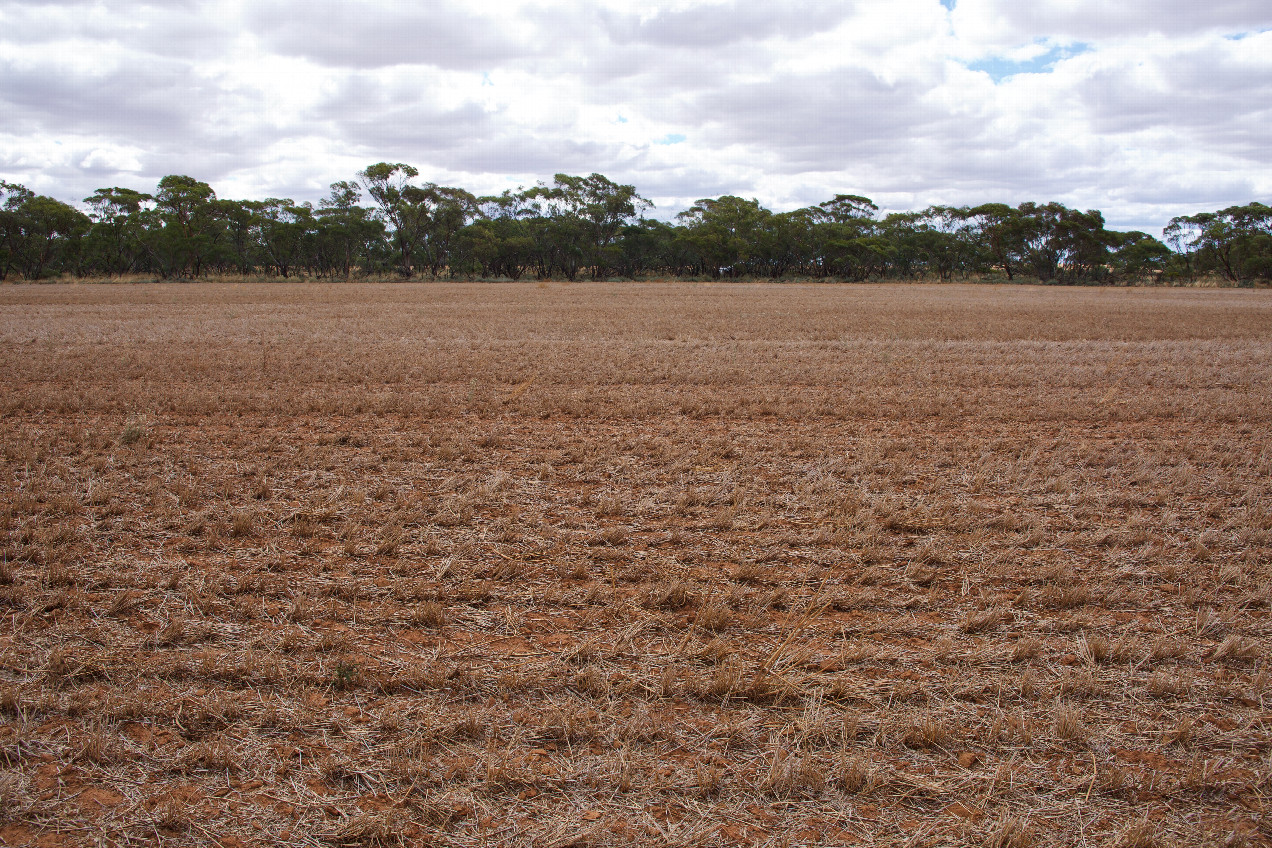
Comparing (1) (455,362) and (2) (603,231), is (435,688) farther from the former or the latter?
(2) (603,231)

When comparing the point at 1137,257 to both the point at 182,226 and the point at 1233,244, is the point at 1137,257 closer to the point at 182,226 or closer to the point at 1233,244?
the point at 1233,244

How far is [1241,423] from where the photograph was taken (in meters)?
10.3

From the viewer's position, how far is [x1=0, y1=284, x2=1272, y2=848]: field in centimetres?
312

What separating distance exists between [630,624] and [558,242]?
76.8 metres

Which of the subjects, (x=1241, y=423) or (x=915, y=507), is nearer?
(x=915, y=507)

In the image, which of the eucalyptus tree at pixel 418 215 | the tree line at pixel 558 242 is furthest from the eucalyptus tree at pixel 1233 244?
the eucalyptus tree at pixel 418 215

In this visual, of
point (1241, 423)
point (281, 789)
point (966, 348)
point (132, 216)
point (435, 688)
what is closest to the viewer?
point (281, 789)

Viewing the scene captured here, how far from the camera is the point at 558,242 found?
78.1 metres

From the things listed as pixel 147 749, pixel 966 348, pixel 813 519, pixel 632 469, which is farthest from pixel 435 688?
pixel 966 348

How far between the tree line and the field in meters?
67.6

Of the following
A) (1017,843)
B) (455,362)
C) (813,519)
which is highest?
(455,362)

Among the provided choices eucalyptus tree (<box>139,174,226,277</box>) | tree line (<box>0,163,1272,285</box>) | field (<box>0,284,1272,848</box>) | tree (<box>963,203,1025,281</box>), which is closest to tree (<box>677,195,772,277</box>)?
tree line (<box>0,163,1272,285</box>)

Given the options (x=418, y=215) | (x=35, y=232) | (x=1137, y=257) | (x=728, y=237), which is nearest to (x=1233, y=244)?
(x=1137, y=257)

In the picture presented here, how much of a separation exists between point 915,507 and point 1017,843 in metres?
3.97
